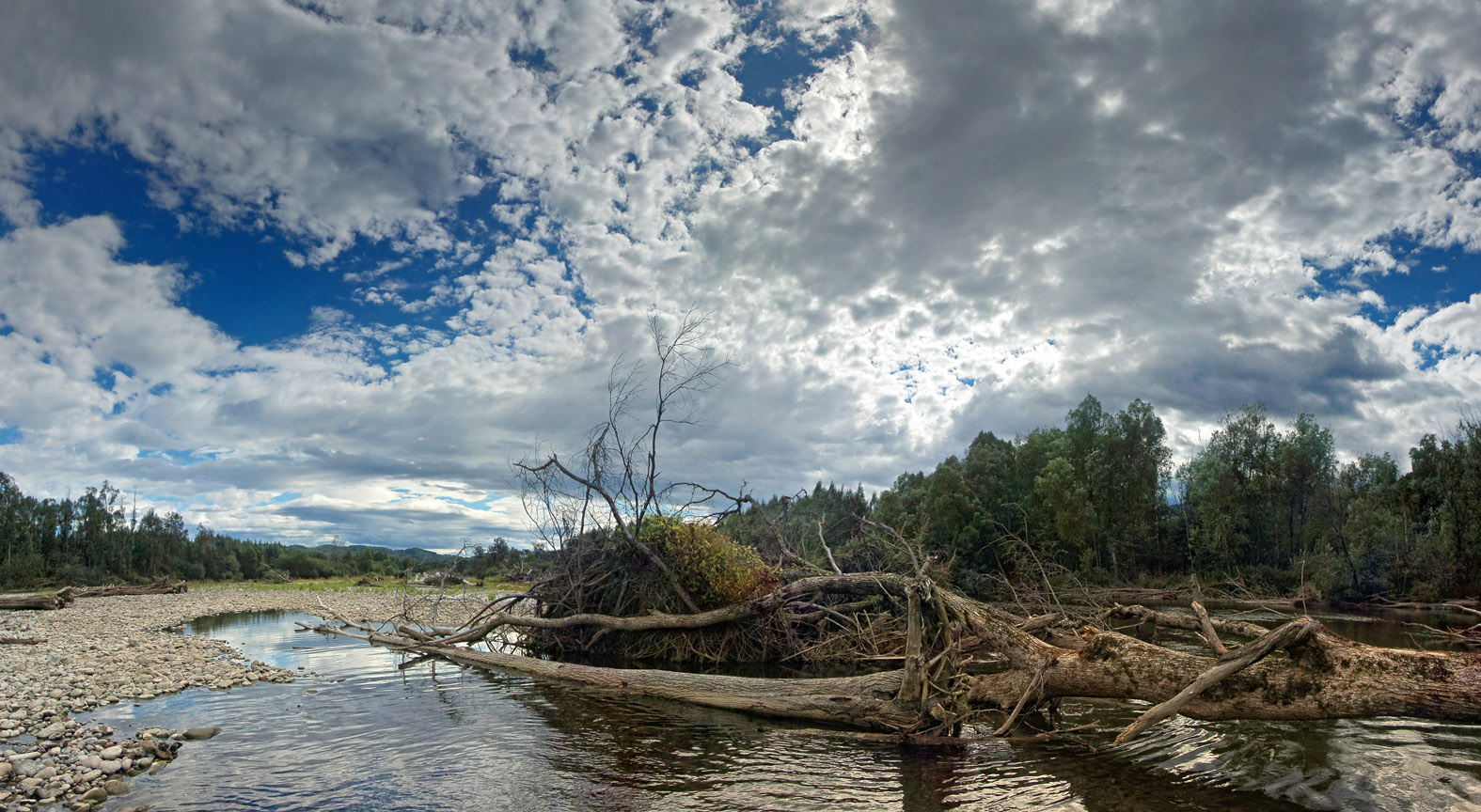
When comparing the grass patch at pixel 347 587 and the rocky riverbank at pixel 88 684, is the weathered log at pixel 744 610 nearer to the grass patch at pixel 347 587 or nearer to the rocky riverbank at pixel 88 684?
the rocky riverbank at pixel 88 684

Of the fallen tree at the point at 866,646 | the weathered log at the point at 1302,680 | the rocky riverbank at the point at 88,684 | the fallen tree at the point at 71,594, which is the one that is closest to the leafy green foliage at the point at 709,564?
the fallen tree at the point at 866,646

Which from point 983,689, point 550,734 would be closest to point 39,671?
point 550,734

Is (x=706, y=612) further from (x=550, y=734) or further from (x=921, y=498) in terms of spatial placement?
(x=921, y=498)

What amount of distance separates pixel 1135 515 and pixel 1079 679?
47894mm

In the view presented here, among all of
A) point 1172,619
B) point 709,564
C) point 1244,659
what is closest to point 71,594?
point 709,564

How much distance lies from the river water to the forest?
92.5 feet

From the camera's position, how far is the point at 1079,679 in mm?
8609

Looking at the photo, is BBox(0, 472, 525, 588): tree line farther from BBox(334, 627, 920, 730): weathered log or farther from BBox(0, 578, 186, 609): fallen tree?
BBox(334, 627, 920, 730): weathered log

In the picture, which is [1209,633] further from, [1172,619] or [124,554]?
[124,554]

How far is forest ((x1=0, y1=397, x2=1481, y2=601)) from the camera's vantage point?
39.3 m

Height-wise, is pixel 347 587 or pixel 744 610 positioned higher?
pixel 744 610

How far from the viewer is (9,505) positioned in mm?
46750

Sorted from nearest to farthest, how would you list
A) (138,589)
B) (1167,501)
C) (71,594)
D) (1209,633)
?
(1209,633), (71,594), (138,589), (1167,501)

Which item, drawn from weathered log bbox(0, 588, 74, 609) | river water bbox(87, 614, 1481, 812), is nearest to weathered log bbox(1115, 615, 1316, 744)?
river water bbox(87, 614, 1481, 812)
